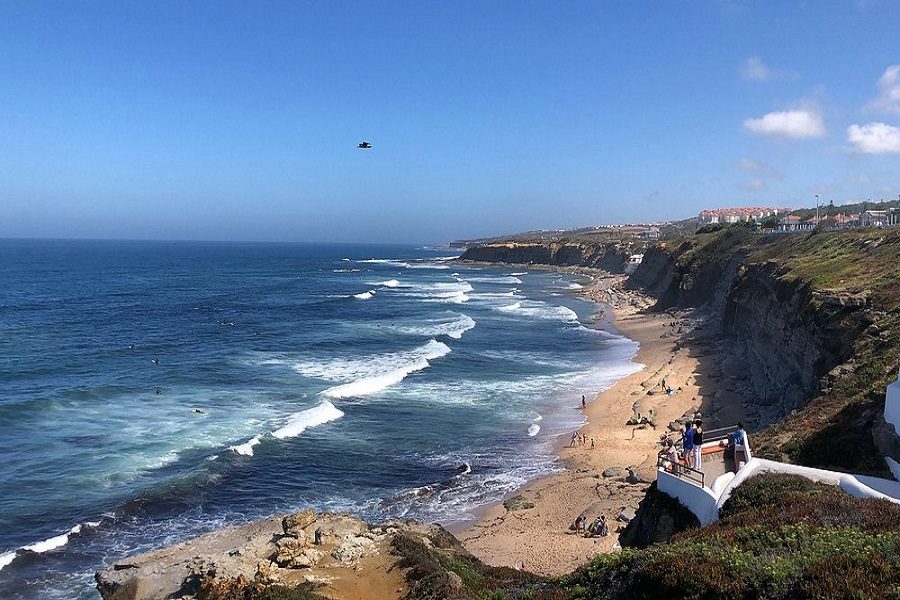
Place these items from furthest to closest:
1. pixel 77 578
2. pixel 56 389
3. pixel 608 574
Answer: pixel 56 389 → pixel 77 578 → pixel 608 574

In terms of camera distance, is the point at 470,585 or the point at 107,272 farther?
the point at 107,272

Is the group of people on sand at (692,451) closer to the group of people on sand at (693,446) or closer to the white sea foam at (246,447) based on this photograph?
the group of people on sand at (693,446)

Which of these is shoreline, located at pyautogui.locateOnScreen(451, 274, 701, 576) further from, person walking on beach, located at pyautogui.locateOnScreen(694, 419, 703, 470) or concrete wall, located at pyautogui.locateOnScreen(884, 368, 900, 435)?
concrete wall, located at pyautogui.locateOnScreen(884, 368, 900, 435)

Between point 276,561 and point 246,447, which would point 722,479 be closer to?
point 276,561

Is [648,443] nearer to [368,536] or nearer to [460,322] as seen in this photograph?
[368,536]

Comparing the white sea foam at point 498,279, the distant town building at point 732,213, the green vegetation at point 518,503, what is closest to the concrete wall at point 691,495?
the green vegetation at point 518,503

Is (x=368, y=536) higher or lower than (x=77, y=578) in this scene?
higher

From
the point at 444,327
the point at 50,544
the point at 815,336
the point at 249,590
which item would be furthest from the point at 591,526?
the point at 444,327

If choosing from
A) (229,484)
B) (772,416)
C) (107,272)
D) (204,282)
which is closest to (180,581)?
(229,484)
